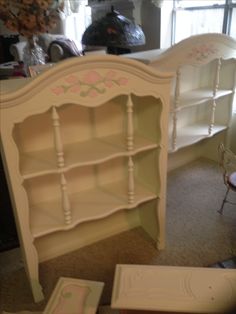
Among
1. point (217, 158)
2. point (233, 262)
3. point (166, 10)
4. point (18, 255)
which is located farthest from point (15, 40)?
point (233, 262)

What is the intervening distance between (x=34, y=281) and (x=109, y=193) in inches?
24.7

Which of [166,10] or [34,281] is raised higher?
[166,10]

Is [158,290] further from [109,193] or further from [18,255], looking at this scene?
[18,255]

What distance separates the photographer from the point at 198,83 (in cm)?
276

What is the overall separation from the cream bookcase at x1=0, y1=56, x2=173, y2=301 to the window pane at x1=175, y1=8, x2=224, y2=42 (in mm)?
2477

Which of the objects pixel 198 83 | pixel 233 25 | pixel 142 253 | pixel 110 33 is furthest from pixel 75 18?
pixel 142 253

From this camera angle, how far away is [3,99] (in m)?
1.13

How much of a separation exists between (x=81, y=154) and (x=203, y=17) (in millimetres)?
3114

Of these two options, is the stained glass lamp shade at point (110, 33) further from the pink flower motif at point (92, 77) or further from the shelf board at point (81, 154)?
the pink flower motif at point (92, 77)

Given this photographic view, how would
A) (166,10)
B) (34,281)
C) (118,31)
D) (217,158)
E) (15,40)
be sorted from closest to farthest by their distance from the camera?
(34,281), (118,31), (217,158), (166,10), (15,40)

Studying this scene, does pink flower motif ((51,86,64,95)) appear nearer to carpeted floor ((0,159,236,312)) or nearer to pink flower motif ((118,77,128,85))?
→ pink flower motif ((118,77,128,85))

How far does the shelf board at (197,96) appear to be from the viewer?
2.38 m

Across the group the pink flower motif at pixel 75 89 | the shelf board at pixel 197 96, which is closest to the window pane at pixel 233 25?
the shelf board at pixel 197 96

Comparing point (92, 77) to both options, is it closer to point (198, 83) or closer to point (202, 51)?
point (202, 51)
